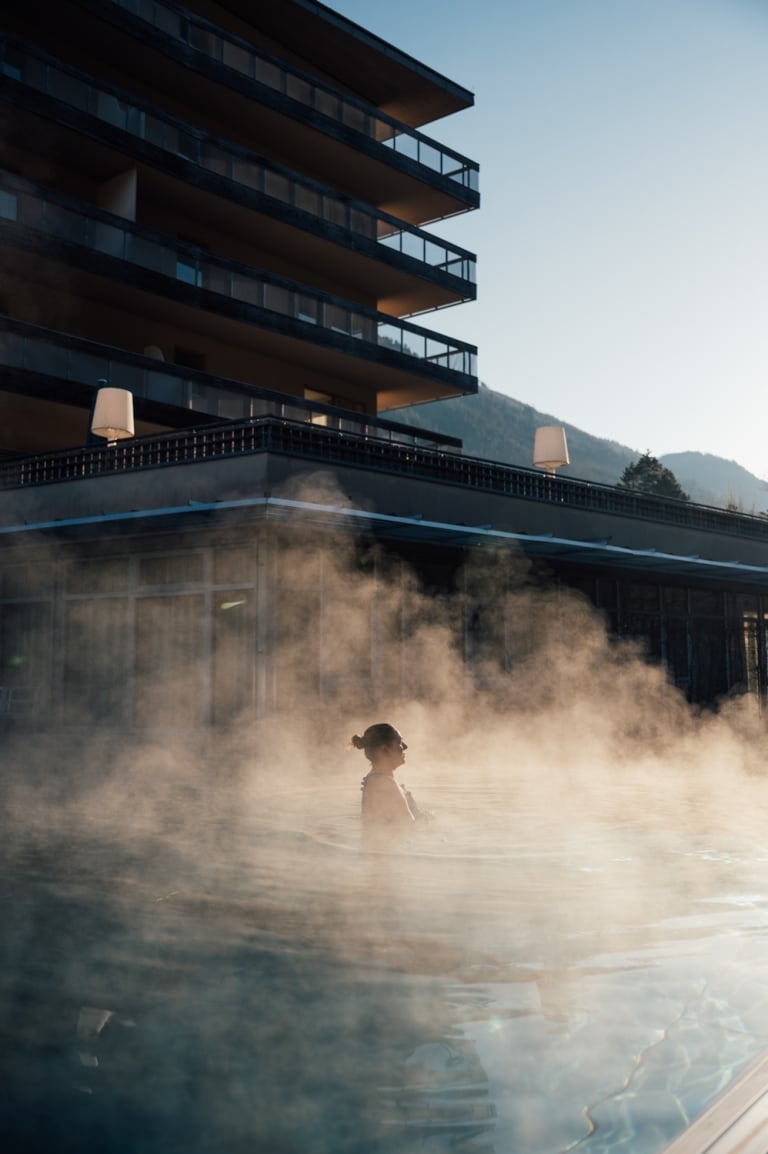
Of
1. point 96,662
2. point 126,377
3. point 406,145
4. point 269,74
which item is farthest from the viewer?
point 406,145

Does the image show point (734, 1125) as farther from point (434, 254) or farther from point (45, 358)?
point (434, 254)

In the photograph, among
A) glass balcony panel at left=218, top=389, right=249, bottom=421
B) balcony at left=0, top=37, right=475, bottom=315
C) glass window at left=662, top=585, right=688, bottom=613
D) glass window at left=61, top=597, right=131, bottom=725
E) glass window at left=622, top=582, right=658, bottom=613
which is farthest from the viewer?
glass balcony panel at left=218, top=389, right=249, bottom=421

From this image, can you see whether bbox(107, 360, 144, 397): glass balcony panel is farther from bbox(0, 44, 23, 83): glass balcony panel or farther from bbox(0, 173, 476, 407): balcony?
bbox(0, 44, 23, 83): glass balcony panel

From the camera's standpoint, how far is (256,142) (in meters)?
32.3

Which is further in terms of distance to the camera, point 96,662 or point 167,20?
point 167,20

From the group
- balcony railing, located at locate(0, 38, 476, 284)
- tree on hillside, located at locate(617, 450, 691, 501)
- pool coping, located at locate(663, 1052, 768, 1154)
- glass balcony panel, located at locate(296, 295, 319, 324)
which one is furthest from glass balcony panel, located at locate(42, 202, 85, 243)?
tree on hillside, located at locate(617, 450, 691, 501)


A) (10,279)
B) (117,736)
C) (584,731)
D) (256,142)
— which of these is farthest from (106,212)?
(584,731)

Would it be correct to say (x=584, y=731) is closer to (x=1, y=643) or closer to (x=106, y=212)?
(x=1, y=643)

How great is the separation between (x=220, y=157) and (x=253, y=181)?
4.10 feet

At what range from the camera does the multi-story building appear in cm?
1631

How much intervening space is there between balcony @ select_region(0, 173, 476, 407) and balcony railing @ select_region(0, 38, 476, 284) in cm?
256

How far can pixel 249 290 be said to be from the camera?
29.6 meters

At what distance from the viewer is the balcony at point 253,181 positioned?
2602 cm

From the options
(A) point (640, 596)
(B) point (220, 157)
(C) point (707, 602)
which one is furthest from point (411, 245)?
(A) point (640, 596)
